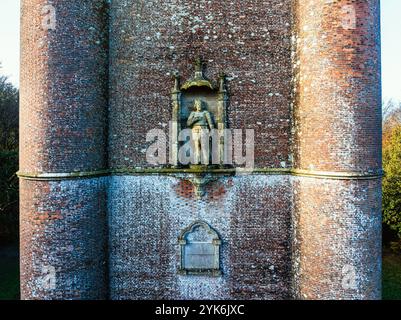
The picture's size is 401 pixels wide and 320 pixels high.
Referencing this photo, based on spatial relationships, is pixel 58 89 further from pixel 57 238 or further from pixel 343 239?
pixel 343 239

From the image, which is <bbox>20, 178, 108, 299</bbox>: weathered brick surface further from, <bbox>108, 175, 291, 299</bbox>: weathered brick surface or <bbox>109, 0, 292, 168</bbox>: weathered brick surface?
<bbox>109, 0, 292, 168</bbox>: weathered brick surface

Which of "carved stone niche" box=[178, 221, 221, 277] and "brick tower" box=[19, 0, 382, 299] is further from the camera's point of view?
"carved stone niche" box=[178, 221, 221, 277]

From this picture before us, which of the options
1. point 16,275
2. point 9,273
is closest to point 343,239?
point 16,275

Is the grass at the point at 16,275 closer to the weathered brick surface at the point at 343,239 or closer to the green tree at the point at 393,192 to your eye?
the green tree at the point at 393,192

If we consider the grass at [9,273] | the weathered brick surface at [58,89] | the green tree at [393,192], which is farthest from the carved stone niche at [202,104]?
the green tree at [393,192]

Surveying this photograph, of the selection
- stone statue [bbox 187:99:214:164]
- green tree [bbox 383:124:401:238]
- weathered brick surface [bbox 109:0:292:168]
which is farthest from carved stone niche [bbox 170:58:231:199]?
green tree [bbox 383:124:401:238]

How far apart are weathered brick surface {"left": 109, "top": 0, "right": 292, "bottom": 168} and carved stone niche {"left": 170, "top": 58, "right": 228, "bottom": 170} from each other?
0.19 meters

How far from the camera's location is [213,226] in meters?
9.75

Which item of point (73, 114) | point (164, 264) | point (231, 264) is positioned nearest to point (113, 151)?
point (73, 114)

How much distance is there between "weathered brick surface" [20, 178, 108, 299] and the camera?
8.88m

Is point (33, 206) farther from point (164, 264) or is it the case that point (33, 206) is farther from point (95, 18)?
point (95, 18)

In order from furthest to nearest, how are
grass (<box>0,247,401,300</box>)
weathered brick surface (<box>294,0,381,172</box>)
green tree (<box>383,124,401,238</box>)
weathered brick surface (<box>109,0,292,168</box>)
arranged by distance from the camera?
green tree (<box>383,124,401,238</box>), grass (<box>0,247,401,300</box>), weathered brick surface (<box>109,0,292,168</box>), weathered brick surface (<box>294,0,381,172</box>)

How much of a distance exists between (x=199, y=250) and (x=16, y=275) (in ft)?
37.2
